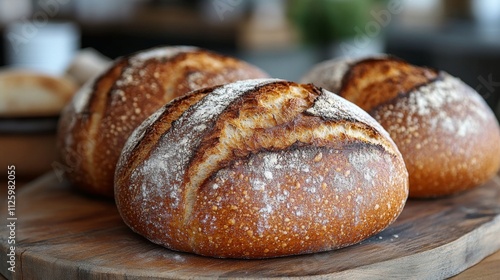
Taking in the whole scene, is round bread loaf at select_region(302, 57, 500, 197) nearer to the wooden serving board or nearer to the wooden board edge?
the wooden serving board

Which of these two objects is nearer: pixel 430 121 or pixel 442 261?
pixel 442 261

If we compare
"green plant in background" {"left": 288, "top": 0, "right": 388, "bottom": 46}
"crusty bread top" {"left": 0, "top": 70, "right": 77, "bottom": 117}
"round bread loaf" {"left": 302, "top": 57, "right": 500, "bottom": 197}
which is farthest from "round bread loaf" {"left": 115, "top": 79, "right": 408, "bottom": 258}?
"green plant in background" {"left": 288, "top": 0, "right": 388, "bottom": 46}

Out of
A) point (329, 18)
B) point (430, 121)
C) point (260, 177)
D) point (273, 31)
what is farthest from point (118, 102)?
point (273, 31)

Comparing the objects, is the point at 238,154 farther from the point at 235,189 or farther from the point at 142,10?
the point at 142,10

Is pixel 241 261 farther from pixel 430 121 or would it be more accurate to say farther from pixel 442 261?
pixel 430 121

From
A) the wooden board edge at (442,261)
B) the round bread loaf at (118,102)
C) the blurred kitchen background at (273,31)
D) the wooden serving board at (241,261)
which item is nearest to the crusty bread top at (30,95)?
the round bread loaf at (118,102)

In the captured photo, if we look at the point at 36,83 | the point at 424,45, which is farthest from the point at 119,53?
the point at 36,83

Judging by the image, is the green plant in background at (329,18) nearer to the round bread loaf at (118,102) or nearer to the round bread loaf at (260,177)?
the round bread loaf at (118,102)

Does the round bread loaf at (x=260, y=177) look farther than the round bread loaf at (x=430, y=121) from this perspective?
No
